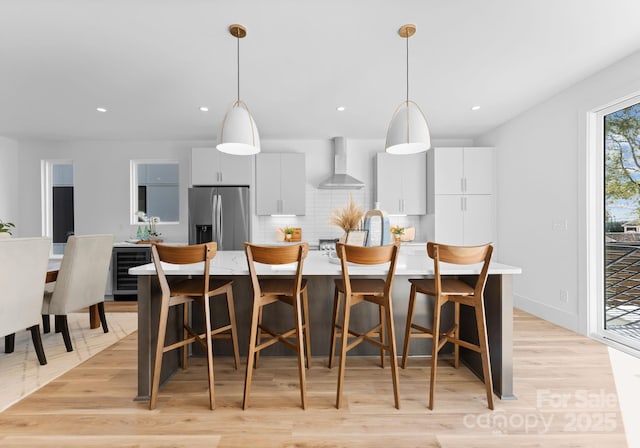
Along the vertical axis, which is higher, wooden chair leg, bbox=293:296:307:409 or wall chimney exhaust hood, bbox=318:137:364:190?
wall chimney exhaust hood, bbox=318:137:364:190

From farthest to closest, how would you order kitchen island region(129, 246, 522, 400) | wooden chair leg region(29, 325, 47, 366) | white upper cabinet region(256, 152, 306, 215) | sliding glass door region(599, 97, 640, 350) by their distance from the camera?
white upper cabinet region(256, 152, 306, 215) < sliding glass door region(599, 97, 640, 350) < wooden chair leg region(29, 325, 47, 366) < kitchen island region(129, 246, 522, 400)

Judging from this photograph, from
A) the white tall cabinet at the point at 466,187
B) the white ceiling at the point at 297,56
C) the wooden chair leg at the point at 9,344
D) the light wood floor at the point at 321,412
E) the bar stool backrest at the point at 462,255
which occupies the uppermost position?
the white ceiling at the point at 297,56

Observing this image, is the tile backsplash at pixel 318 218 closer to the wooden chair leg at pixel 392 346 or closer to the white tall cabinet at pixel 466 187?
the white tall cabinet at pixel 466 187

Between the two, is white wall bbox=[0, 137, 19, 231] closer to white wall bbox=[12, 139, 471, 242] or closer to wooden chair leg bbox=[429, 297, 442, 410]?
white wall bbox=[12, 139, 471, 242]

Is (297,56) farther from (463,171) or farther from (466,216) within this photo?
(466,216)

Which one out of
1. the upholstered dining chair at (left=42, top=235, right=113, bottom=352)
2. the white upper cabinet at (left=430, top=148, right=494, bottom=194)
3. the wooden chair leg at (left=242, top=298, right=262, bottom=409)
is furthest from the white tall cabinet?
the upholstered dining chair at (left=42, top=235, right=113, bottom=352)

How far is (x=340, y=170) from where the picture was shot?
4848 mm

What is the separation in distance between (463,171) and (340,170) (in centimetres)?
184

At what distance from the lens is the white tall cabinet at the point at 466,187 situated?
4488 millimetres

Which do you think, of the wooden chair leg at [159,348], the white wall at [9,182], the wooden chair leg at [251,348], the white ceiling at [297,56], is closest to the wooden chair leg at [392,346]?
the wooden chair leg at [251,348]

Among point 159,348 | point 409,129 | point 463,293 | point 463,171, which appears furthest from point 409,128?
point 463,171

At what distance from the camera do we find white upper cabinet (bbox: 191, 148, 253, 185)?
4.59m

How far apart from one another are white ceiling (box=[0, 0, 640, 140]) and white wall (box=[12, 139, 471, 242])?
37.9 inches

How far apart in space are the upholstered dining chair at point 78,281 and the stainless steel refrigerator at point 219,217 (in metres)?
1.36
